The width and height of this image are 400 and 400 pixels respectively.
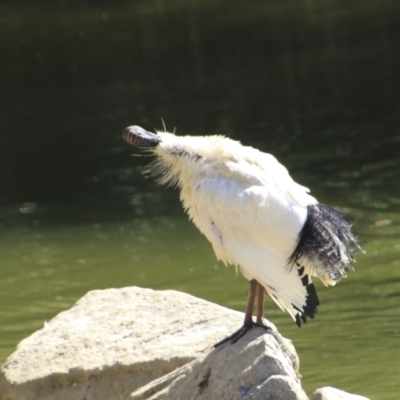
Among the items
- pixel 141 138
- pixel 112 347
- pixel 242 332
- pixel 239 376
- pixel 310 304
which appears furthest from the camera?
pixel 112 347

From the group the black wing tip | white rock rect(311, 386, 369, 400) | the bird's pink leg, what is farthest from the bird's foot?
white rock rect(311, 386, 369, 400)

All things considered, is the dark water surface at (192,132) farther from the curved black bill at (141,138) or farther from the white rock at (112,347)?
the curved black bill at (141,138)

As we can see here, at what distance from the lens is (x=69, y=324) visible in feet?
20.8

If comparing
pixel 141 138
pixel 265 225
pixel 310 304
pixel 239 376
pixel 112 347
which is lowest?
pixel 112 347

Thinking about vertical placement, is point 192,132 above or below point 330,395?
below

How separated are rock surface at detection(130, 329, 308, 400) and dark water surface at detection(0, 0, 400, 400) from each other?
0.95m

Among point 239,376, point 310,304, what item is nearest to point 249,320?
point 310,304

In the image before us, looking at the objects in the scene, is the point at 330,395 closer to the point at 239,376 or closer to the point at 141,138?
the point at 239,376

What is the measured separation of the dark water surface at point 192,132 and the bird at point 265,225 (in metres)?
0.45

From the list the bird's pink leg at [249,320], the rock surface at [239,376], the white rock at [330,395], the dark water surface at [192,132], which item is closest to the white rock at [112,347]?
the rock surface at [239,376]

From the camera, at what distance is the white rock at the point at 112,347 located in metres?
5.90

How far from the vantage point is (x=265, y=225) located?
5270 millimetres

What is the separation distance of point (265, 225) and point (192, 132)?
8.04m

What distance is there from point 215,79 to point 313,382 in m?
9.91
